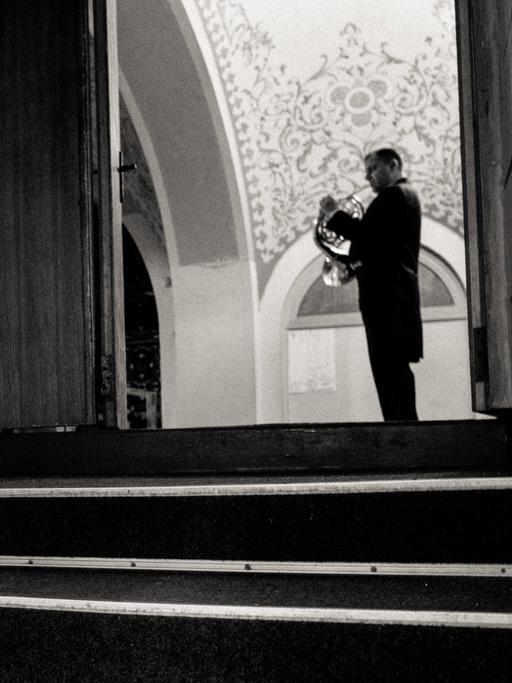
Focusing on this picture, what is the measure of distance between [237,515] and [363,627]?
544 mm

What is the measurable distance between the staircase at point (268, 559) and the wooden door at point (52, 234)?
536 mm

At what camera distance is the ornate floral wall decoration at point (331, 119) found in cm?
577

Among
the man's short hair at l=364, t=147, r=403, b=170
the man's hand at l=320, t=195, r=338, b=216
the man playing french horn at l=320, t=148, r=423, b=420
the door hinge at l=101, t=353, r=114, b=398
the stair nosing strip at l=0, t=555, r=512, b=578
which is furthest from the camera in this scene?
the man's hand at l=320, t=195, r=338, b=216

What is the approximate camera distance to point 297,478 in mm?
2234

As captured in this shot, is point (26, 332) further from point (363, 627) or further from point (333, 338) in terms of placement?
point (333, 338)

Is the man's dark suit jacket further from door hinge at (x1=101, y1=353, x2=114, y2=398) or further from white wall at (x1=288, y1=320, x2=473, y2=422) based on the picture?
white wall at (x1=288, y1=320, x2=473, y2=422)

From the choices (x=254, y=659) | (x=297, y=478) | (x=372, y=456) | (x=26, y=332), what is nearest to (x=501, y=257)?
(x=372, y=456)

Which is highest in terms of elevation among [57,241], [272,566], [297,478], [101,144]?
[101,144]

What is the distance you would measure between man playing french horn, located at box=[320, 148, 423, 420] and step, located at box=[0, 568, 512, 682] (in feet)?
5.91

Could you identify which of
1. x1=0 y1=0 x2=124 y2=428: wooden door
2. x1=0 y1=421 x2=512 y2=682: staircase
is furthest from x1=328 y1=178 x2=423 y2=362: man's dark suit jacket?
x1=0 y1=421 x2=512 y2=682: staircase

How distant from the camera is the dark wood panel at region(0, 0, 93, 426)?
308cm

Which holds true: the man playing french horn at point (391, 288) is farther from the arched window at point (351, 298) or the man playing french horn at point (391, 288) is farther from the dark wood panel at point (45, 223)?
the arched window at point (351, 298)

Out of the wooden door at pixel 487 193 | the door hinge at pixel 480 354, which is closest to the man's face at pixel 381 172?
the wooden door at pixel 487 193

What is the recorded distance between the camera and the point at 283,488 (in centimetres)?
206
